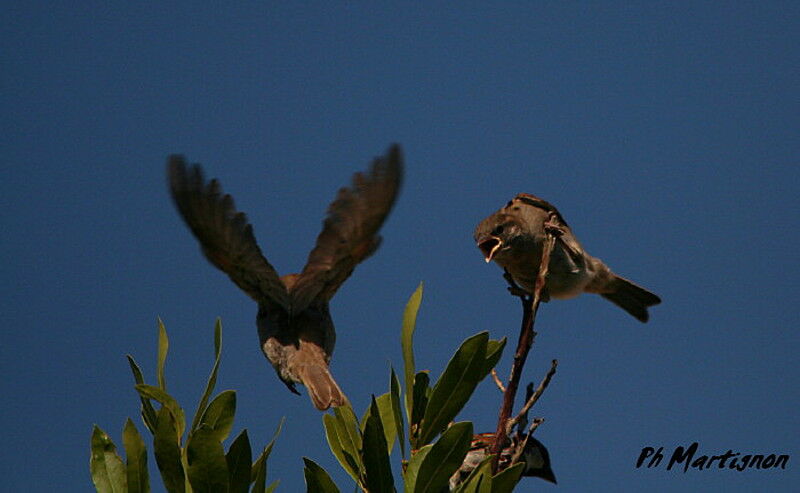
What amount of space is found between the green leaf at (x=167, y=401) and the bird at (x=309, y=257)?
2.66 ft

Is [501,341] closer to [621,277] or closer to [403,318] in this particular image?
[403,318]

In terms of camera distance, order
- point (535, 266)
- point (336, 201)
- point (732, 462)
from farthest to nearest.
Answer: point (535, 266) < point (336, 201) < point (732, 462)

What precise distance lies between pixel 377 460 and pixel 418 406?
0.26m

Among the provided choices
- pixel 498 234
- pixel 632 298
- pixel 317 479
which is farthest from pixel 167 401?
pixel 632 298

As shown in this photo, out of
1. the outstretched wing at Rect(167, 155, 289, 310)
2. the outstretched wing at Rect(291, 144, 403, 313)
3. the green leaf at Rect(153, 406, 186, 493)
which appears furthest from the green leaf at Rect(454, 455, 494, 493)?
the outstretched wing at Rect(167, 155, 289, 310)

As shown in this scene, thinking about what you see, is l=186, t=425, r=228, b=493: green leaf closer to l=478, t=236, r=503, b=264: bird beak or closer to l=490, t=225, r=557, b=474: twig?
l=490, t=225, r=557, b=474: twig

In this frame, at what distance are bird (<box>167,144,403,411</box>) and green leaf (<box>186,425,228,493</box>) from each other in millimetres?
989

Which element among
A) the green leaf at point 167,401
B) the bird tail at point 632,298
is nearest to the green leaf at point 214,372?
the green leaf at point 167,401

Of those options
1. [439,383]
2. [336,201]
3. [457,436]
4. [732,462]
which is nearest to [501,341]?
[439,383]

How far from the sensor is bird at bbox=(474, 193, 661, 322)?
3686 mm

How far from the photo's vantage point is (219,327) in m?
2.23

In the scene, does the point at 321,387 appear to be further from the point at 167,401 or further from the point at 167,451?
the point at 167,451

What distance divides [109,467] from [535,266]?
86.7 inches

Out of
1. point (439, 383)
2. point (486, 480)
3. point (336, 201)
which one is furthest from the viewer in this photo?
point (336, 201)
